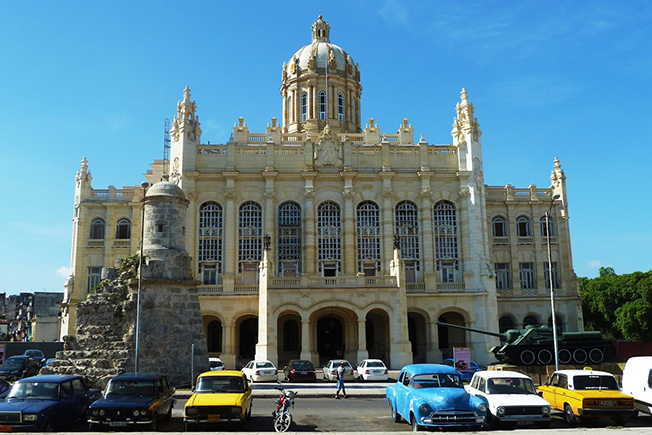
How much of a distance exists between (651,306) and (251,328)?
114 ft

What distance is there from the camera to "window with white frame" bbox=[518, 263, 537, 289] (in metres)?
51.7

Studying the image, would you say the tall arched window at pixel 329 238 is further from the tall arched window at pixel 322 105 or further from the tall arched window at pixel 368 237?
the tall arched window at pixel 322 105

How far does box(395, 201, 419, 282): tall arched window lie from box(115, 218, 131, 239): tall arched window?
2258cm

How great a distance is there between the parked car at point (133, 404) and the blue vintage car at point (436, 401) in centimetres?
678

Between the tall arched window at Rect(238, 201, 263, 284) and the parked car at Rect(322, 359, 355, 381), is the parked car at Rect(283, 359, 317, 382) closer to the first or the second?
the parked car at Rect(322, 359, 355, 381)

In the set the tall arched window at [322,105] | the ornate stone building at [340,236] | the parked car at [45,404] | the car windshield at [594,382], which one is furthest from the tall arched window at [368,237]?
the parked car at [45,404]

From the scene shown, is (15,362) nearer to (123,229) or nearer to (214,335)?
(214,335)

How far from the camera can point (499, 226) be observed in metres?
53.0

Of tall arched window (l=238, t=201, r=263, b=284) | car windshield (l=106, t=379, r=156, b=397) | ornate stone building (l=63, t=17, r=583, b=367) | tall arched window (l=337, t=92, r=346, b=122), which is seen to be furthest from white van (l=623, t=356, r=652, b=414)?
tall arched window (l=337, t=92, r=346, b=122)

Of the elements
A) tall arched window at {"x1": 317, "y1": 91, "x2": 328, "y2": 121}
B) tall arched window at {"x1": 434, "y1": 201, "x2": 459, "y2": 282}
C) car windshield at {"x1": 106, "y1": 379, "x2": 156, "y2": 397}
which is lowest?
car windshield at {"x1": 106, "y1": 379, "x2": 156, "y2": 397}

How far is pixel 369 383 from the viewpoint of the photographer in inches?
1235

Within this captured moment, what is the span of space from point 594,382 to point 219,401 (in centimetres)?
1080

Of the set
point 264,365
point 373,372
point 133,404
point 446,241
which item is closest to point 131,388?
point 133,404

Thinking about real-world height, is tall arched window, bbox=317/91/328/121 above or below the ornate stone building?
above
